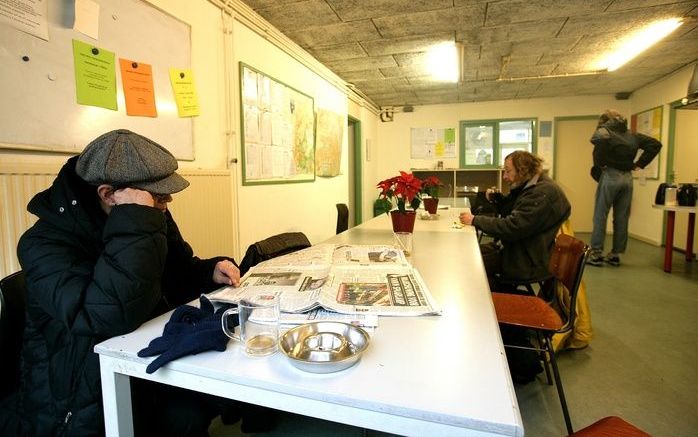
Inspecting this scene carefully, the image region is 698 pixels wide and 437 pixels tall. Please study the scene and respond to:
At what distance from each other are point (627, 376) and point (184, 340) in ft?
7.51

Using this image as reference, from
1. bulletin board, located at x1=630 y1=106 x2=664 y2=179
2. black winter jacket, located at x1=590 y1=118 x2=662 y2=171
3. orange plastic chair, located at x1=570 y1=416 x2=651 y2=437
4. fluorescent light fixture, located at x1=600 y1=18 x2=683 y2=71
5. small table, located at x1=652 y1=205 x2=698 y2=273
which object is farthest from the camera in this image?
bulletin board, located at x1=630 y1=106 x2=664 y2=179

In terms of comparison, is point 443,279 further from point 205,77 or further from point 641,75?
point 641,75

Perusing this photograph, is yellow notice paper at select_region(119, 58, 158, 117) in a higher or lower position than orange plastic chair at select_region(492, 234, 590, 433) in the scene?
higher

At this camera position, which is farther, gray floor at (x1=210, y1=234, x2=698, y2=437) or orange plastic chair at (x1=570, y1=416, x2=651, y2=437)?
gray floor at (x1=210, y1=234, x2=698, y2=437)

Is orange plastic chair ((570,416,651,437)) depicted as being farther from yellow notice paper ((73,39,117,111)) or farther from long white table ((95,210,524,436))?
yellow notice paper ((73,39,117,111))

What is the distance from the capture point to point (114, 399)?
0.82 metres

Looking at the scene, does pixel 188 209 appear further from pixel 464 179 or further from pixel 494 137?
pixel 494 137

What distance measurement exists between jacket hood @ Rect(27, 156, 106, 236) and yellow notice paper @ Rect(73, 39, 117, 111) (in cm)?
98

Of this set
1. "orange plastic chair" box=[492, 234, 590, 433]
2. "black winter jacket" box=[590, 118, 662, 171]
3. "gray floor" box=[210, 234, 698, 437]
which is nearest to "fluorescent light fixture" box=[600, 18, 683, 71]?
"black winter jacket" box=[590, 118, 662, 171]

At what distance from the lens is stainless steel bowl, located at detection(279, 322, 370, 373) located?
0.75 metres

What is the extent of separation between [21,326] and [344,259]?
1029mm

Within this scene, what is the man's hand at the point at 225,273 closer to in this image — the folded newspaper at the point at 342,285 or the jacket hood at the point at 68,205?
the folded newspaper at the point at 342,285

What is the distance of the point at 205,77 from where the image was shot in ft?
8.36

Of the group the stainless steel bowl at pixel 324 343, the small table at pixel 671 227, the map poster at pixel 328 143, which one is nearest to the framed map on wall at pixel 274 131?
the map poster at pixel 328 143
